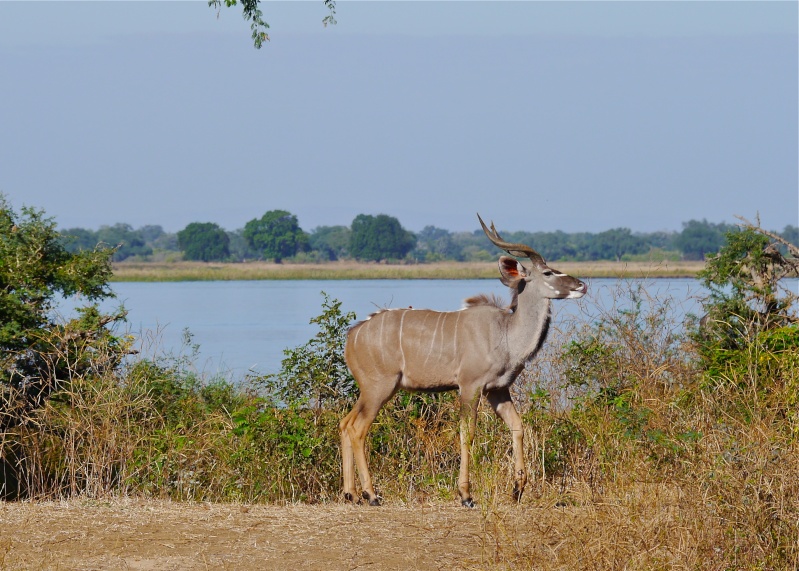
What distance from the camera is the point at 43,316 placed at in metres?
12.2

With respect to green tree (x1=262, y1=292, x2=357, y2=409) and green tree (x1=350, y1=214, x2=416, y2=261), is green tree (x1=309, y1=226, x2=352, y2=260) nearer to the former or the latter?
green tree (x1=350, y1=214, x2=416, y2=261)

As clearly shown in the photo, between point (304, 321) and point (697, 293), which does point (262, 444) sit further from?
point (304, 321)

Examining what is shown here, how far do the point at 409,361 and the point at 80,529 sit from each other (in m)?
2.77

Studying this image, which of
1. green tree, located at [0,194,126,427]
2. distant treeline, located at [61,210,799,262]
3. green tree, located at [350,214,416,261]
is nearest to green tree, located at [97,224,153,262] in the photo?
distant treeline, located at [61,210,799,262]

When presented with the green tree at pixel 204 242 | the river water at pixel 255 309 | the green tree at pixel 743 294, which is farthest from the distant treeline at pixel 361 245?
the green tree at pixel 743 294

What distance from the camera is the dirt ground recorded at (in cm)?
665

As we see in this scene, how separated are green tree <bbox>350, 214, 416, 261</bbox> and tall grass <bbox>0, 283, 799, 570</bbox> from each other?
84487mm

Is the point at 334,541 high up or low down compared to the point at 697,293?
down

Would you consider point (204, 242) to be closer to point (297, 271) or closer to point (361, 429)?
point (297, 271)

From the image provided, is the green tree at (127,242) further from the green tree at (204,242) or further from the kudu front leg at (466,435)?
the kudu front leg at (466,435)

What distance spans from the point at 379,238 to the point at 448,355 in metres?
90.0

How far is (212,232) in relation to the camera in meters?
101

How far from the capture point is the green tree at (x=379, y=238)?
97750 mm

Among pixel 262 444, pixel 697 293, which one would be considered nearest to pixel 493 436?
pixel 262 444
